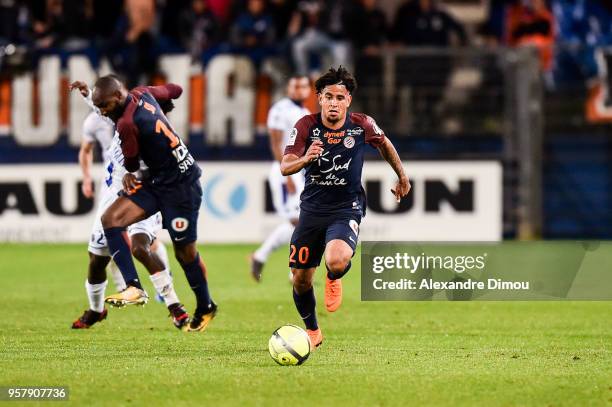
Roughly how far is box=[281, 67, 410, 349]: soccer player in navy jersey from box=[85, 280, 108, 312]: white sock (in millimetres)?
2208

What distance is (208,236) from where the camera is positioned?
68.3 ft

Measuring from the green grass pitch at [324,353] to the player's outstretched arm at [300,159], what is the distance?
1381mm

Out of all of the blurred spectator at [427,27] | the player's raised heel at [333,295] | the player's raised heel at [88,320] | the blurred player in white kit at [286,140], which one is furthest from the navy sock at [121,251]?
the blurred spectator at [427,27]

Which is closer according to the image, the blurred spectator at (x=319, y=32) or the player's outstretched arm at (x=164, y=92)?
the player's outstretched arm at (x=164, y=92)

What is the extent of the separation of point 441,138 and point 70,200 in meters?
5.89

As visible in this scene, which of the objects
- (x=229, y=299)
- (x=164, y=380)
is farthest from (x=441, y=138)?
(x=164, y=380)

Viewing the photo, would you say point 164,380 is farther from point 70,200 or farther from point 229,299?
point 70,200

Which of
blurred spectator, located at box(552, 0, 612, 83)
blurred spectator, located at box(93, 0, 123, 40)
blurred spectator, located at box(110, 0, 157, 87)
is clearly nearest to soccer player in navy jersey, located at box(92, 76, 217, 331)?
blurred spectator, located at box(110, 0, 157, 87)

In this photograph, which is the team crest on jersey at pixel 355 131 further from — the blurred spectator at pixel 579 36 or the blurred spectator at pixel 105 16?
the blurred spectator at pixel 105 16

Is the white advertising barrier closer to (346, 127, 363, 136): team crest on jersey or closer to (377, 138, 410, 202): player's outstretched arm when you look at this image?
(377, 138, 410, 202): player's outstretched arm

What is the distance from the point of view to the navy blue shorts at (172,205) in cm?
1077

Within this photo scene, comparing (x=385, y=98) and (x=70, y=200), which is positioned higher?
(x=385, y=98)

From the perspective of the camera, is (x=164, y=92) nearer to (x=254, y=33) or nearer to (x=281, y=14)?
(x=254, y=33)

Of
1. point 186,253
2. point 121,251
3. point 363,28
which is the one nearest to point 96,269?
point 121,251
